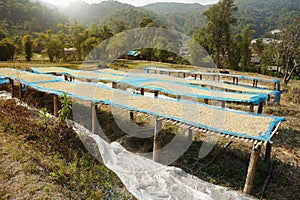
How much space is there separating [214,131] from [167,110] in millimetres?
1058

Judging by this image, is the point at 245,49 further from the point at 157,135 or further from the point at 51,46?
the point at 157,135

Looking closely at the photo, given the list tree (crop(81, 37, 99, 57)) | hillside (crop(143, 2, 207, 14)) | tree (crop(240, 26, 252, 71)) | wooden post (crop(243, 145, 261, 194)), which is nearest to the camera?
wooden post (crop(243, 145, 261, 194))

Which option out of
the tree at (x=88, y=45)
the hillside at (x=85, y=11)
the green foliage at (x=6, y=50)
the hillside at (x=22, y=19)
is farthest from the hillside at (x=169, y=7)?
the green foliage at (x=6, y=50)

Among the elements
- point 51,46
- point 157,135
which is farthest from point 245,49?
point 157,135

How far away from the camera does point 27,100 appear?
19.9ft

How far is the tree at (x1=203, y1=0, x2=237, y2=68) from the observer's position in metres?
19.0

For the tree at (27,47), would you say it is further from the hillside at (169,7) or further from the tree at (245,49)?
the hillside at (169,7)

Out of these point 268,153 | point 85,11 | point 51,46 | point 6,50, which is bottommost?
point 268,153

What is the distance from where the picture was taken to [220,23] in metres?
19.3

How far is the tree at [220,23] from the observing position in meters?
19.0

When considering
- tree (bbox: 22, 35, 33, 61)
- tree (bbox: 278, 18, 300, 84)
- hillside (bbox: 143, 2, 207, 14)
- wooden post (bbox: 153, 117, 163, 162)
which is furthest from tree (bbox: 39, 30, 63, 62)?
hillside (bbox: 143, 2, 207, 14)

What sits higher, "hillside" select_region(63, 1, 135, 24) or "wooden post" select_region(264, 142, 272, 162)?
"hillside" select_region(63, 1, 135, 24)

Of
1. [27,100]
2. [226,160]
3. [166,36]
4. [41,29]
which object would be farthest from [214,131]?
[41,29]

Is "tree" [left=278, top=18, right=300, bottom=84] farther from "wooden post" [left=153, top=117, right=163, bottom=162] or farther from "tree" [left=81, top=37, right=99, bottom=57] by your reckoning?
"tree" [left=81, top=37, right=99, bottom=57]
